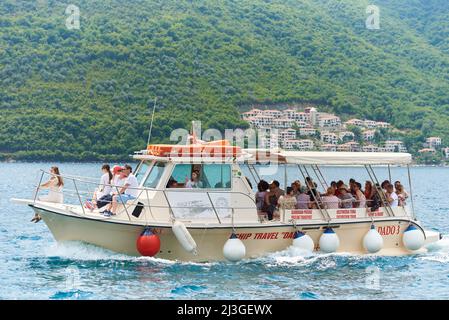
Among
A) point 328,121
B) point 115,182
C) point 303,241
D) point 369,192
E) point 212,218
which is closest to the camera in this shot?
point 212,218

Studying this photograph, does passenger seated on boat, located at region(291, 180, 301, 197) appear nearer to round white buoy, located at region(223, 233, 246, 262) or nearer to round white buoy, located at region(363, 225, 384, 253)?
round white buoy, located at region(363, 225, 384, 253)

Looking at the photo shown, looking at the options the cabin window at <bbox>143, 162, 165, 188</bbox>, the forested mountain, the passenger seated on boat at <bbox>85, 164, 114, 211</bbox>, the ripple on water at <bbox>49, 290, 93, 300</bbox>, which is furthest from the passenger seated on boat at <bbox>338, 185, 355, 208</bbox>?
the forested mountain

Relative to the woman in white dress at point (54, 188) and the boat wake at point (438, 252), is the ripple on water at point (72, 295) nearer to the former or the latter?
the woman in white dress at point (54, 188)

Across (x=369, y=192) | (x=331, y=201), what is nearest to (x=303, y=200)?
(x=331, y=201)

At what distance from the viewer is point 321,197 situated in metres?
18.4

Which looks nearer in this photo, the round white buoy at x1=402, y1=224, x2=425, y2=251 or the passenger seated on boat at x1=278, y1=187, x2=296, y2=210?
the passenger seated on boat at x1=278, y1=187, x2=296, y2=210

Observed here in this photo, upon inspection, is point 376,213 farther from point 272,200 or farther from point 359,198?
point 272,200

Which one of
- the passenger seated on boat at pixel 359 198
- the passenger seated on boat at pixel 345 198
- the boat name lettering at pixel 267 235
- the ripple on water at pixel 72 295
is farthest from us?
the passenger seated on boat at pixel 359 198

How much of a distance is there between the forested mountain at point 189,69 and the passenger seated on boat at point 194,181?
69.9 m

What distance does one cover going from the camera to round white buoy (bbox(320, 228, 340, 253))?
17.5 meters

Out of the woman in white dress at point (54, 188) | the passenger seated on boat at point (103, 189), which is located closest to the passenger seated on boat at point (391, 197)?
the passenger seated on boat at point (103, 189)

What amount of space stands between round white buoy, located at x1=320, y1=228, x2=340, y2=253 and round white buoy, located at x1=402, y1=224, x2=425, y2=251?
1886mm

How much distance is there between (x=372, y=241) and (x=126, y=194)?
218 inches

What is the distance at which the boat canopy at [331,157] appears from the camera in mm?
17500
